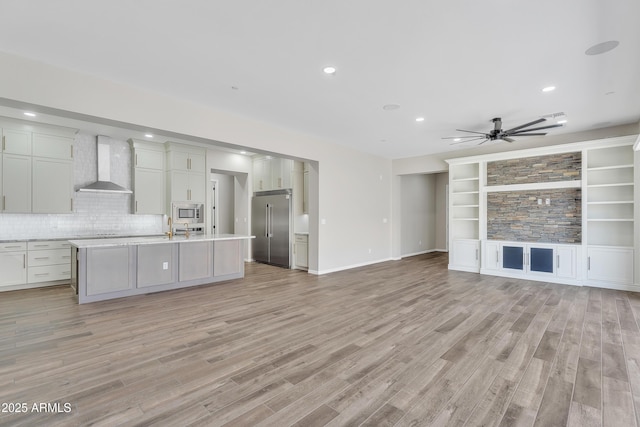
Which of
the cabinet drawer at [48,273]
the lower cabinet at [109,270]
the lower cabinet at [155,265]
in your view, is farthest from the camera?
the cabinet drawer at [48,273]

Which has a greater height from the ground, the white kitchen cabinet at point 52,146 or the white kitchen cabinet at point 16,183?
the white kitchen cabinet at point 52,146

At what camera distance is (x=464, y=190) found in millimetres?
7344

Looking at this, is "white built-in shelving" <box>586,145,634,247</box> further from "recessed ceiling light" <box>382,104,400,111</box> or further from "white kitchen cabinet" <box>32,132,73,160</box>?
"white kitchen cabinet" <box>32,132,73,160</box>

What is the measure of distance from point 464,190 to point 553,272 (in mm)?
2512

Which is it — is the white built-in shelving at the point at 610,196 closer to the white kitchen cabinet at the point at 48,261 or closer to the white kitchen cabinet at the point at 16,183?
the white kitchen cabinet at the point at 48,261

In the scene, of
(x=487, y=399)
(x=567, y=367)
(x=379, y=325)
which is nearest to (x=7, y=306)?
(x=379, y=325)

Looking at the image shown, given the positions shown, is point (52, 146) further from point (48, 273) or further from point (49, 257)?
point (48, 273)

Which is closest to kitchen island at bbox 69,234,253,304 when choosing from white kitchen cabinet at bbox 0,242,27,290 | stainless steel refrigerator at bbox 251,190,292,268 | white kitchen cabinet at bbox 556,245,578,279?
white kitchen cabinet at bbox 0,242,27,290

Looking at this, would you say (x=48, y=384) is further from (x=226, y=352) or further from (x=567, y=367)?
(x=567, y=367)

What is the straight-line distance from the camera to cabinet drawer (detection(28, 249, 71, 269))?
210 inches

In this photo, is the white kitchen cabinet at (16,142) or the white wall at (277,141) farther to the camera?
the white kitchen cabinet at (16,142)

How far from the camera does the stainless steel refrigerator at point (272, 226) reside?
7430 mm

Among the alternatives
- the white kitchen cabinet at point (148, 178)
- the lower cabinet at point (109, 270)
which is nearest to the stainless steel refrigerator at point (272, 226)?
the white kitchen cabinet at point (148, 178)

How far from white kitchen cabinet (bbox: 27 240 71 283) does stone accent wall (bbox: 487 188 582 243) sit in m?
8.71
